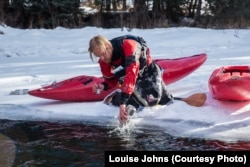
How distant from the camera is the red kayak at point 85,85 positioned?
5.33 meters

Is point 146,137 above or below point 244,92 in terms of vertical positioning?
below

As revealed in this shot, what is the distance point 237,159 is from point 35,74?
445 centimetres

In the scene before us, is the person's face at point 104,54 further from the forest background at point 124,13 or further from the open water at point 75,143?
the forest background at point 124,13

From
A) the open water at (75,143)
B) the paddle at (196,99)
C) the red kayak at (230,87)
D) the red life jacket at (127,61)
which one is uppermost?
the red life jacket at (127,61)

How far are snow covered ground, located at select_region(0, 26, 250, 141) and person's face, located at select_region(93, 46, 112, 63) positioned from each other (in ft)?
2.46

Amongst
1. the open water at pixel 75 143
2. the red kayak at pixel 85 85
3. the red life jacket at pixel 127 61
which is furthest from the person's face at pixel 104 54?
the red kayak at pixel 85 85

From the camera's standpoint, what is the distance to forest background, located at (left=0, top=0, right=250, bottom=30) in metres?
15.5

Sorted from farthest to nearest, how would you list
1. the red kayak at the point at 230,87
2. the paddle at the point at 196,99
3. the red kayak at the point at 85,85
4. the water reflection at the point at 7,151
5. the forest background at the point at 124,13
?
the forest background at the point at 124,13 < the red kayak at the point at 85,85 < the paddle at the point at 196,99 < the red kayak at the point at 230,87 < the water reflection at the point at 7,151

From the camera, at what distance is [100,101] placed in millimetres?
5309

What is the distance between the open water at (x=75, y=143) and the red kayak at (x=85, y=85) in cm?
64

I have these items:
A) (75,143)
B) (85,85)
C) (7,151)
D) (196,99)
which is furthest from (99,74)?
(7,151)

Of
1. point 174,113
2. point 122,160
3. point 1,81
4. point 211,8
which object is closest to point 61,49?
point 1,81

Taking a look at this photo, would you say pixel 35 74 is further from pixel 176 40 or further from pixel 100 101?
pixel 176 40

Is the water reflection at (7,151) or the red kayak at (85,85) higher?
the red kayak at (85,85)
